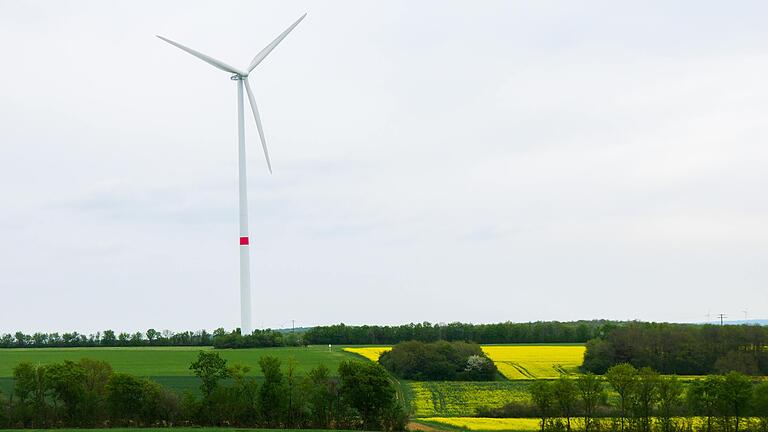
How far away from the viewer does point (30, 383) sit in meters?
68.2

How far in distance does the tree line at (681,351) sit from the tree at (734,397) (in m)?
42.5

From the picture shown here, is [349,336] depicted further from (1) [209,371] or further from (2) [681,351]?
(1) [209,371]

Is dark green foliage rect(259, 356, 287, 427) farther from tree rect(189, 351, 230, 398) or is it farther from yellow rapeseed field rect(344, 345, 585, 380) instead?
yellow rapeseed field rect(344, 345, 585, 380)

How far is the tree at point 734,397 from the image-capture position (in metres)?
63.8

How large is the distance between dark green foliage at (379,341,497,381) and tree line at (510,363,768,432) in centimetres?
3386

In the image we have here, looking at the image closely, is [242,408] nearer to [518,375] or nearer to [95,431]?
[95,431]

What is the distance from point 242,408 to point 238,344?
8551 cm

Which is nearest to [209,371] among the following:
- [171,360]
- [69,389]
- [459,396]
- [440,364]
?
[69,389]

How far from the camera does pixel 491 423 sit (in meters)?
66.2

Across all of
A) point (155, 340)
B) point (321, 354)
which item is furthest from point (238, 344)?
point (155, 340)

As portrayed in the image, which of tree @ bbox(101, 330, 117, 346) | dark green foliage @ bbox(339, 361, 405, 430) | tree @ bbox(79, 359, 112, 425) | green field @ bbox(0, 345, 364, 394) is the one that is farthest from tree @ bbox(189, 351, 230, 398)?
tree @ bbox(101, 330, 117, 346)

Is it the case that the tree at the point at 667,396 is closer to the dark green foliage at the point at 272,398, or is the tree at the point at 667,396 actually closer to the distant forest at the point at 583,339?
the dark green foliage at the point at 272,398

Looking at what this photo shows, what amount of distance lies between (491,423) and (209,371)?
21624 millimetres

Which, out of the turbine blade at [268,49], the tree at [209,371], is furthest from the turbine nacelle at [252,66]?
the tree at [209,371]
